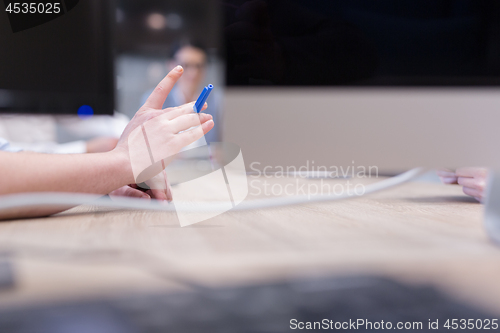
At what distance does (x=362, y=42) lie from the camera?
1.04 feet

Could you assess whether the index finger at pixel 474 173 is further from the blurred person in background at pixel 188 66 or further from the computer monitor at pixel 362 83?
the blurred person in background at pixel 188 66

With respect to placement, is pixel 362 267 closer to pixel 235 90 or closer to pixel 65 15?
pixel 235 90

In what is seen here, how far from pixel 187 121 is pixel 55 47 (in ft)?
1.70

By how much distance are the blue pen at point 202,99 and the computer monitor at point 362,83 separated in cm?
5

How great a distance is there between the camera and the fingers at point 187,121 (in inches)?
15.3

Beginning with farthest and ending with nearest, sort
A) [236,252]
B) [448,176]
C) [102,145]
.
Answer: [102,145], [448,176], [236,252]

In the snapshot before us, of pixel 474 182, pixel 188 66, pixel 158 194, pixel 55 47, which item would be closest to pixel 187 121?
pixel 158 194

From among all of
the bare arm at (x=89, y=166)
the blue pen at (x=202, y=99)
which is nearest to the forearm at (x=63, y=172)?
the bare arm at (x=89, y=166)

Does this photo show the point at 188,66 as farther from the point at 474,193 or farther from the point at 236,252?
the point at 236,252

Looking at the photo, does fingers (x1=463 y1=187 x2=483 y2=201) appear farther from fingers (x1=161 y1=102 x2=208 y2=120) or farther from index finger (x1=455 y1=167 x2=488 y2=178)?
fingers (x1=161 y1=102 x2=208 y2=120)

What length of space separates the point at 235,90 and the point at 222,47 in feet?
0.15

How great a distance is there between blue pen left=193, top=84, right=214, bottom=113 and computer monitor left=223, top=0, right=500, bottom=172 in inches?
2.0

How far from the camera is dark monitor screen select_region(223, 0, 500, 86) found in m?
0.31

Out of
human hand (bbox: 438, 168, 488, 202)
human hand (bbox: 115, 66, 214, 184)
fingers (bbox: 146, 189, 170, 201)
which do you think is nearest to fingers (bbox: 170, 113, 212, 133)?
human hand (bbox: 115, 66, 214, 184)
